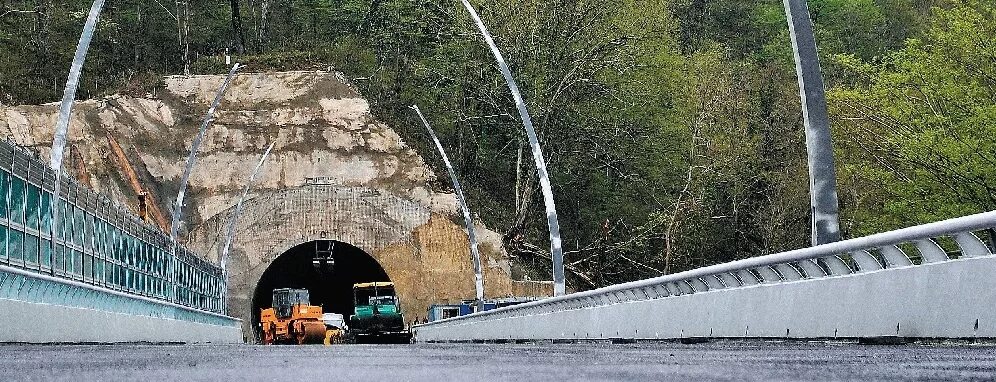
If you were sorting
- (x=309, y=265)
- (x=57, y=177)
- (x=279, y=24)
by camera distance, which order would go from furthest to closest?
(x=279, y=24)
(x=309, y=265)
(x=57, y=177)

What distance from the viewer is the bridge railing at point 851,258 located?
11.8 meters

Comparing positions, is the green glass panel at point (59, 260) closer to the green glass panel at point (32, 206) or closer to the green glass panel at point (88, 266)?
the green glass panel at point (32, 206)

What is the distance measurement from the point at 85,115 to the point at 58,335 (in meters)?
57.9

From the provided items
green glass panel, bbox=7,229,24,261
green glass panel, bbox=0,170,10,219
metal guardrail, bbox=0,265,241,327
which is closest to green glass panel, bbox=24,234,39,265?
green glass panel, bbox=7,229,24,261

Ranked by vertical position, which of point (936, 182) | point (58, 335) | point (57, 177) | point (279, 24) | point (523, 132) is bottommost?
point (58, 335)

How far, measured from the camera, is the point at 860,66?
69250 millimetres

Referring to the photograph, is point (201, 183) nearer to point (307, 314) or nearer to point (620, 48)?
point (307, 314)

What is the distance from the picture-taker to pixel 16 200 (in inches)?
829

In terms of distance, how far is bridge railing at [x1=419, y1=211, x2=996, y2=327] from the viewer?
11789 mm

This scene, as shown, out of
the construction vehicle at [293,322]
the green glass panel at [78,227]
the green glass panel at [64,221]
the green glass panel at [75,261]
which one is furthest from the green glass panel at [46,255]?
the construction vehicle at [293,322]

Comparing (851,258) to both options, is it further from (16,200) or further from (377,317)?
(377,317)

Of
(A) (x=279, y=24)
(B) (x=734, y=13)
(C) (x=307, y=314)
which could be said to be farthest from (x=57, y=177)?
(B) (x=734, y=13)

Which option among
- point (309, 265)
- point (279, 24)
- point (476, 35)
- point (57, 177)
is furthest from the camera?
point (279, 24)

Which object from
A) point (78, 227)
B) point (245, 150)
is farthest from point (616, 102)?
point (78, 227)
